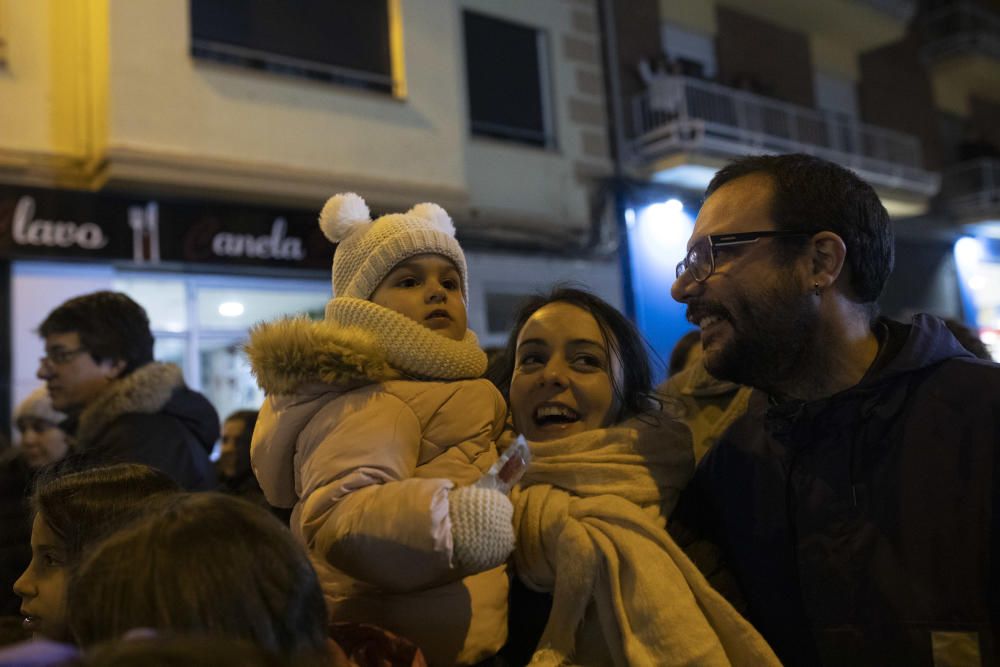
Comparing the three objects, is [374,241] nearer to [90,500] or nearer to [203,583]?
[90,500]

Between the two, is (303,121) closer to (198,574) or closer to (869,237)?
(869,237)

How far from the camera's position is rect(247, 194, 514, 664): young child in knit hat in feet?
5.76

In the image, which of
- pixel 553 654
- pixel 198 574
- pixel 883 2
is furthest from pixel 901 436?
pixel 883 2

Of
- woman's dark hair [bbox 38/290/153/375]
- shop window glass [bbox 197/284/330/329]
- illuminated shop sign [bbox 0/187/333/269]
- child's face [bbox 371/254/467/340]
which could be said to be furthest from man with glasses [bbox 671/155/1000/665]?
shop window glass [bbox 197/284/330/329]

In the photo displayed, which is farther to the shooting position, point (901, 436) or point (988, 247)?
point (988, 247)

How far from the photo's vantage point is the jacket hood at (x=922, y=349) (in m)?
2.10

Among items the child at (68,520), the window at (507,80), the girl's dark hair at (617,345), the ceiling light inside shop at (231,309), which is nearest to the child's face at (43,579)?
the child at (68,520)

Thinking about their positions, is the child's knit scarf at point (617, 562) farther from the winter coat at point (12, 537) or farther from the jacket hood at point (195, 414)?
the jacket hood at point (195, 414)

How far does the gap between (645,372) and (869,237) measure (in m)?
0.66

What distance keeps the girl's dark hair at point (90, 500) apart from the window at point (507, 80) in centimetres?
864

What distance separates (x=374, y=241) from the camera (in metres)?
2.47

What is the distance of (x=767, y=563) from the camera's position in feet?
7.25

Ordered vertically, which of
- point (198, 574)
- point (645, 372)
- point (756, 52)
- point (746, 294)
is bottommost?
point (198, 574)

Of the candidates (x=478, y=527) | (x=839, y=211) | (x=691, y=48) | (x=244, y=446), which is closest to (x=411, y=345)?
(x=478, y=527)
